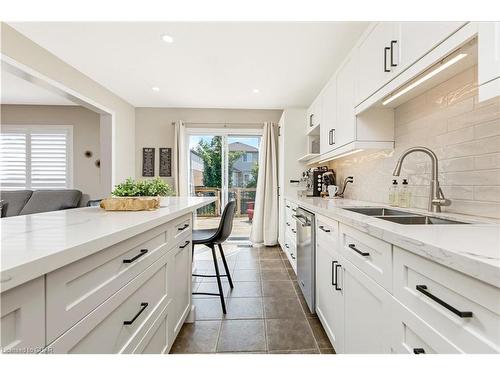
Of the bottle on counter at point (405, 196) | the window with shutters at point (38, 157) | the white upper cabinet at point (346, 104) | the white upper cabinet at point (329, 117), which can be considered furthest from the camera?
the window with shutters at point (38, 157)

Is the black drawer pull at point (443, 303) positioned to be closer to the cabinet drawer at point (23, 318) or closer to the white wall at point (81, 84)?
the cabinet drawer at point (23, 318)

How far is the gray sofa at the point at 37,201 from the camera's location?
4016 mm

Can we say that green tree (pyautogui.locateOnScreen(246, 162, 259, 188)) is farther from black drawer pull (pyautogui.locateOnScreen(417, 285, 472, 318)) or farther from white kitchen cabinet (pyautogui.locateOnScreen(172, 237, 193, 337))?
black drawer pull (pyautogui.locateOnScreen(417, 285, 472, 318))

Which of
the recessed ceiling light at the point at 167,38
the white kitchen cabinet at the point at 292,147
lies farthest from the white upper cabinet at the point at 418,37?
the white kitchen cabinet at the point at 292,147

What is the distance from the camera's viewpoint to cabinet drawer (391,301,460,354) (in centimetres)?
66

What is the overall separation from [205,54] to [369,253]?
2.64 meters

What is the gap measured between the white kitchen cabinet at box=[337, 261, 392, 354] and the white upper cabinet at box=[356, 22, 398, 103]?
3.99 ft

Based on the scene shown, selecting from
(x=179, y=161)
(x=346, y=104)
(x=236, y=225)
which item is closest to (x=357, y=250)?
(x=346, y=104)

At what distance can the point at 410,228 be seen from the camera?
0.93 metres

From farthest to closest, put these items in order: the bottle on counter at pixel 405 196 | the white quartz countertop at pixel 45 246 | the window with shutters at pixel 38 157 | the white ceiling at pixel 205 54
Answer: the window with shutters at pixel 38 157
the white ceiling at pixel 205 54
the bottle on counter at pixel 405 196
the white quartz countertop at pixel 45 246

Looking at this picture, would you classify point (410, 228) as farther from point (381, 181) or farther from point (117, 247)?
point (381, 181)

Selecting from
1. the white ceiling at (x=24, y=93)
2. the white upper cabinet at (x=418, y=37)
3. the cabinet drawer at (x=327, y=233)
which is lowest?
the cabinet drawer at (x=327, y=233)

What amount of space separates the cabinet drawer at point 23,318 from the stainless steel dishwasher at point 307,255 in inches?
67.7
